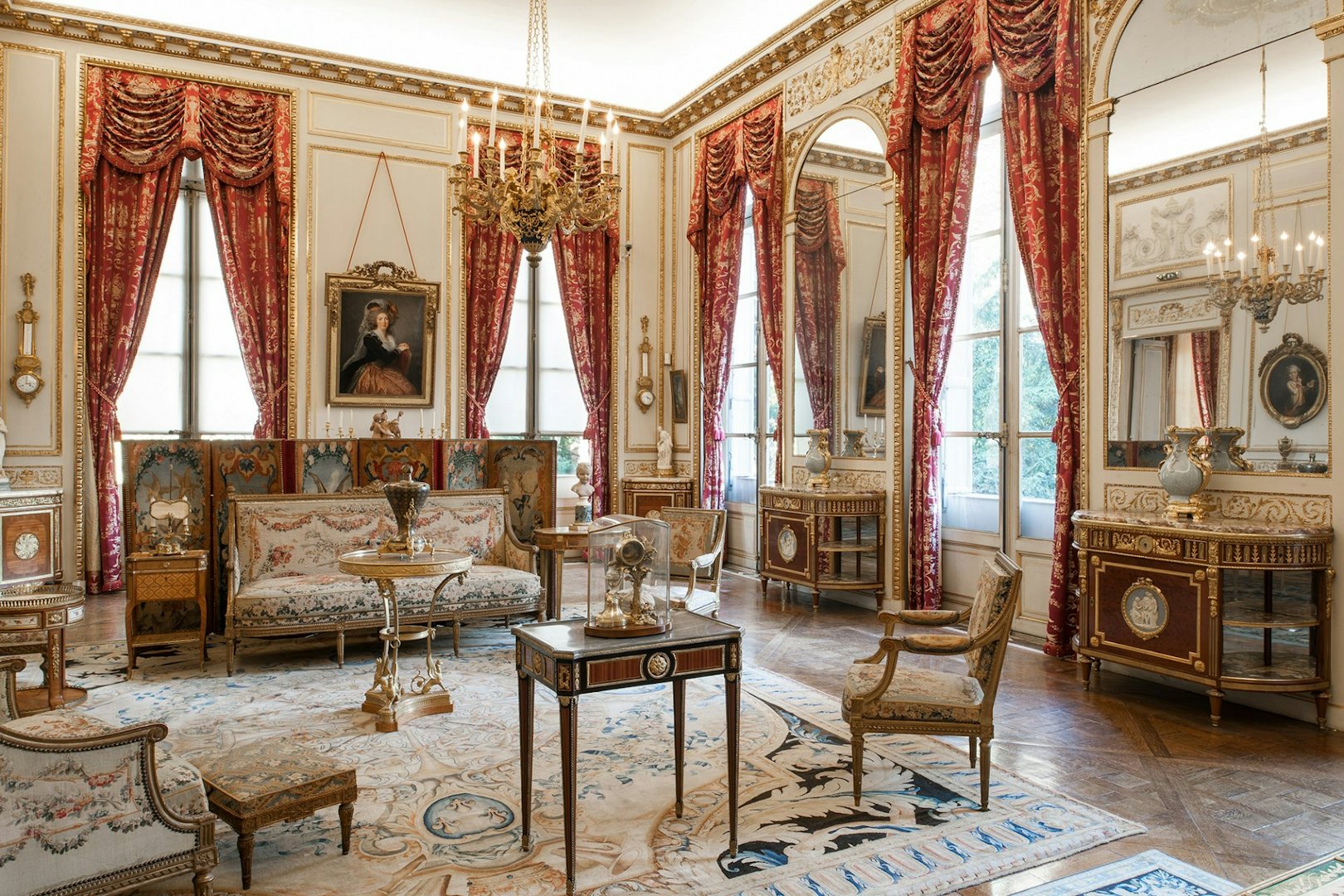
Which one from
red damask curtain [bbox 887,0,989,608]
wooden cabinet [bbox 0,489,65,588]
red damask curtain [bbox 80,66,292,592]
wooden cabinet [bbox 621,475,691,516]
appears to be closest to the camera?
red damask curtain [bbox 887,0,989,608]

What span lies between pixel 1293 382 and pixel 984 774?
290 centimetres

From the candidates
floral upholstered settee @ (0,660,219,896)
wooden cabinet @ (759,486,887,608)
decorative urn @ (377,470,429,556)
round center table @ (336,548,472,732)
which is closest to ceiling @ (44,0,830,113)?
wooden cabinet @ (759,486,887,608)

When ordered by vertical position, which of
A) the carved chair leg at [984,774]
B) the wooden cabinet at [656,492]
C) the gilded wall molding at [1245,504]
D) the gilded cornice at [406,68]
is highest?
the gilded cornice at [406,68]

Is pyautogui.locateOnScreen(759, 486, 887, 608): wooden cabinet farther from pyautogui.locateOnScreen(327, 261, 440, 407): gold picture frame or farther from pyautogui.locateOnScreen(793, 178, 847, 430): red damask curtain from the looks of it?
pyautogui.locateOnScreen(327, 261, 440, 407): gold picture frame

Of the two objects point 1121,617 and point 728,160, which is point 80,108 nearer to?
point 728,160

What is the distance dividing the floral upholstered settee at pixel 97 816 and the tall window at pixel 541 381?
7.87 meters

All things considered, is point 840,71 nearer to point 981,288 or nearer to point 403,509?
point 981,288

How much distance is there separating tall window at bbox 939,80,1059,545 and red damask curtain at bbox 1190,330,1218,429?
140 cm

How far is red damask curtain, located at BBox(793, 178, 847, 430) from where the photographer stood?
334 inches

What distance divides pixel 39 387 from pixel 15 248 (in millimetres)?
1278

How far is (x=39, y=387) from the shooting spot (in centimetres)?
848

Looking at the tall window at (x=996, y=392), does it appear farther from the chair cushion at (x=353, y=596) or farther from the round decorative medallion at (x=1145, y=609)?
the chair cushion at (x=353, y=596)

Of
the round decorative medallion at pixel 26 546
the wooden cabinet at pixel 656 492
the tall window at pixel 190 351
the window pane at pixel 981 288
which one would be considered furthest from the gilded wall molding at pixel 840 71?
the round decorative medallion at pixel 26 546

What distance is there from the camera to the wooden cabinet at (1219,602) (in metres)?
4.65
